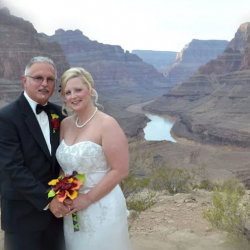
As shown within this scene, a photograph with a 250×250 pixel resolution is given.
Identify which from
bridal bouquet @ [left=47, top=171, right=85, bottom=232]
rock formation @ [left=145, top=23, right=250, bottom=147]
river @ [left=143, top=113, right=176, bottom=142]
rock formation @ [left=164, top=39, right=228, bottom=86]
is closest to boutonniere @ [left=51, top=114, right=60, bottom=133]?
bridal bouquet @ [left=47, top=171, right=85, bottom=232]

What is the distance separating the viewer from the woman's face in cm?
258

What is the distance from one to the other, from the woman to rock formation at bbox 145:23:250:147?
1600 inches

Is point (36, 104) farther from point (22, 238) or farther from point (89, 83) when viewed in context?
point (22, 238)

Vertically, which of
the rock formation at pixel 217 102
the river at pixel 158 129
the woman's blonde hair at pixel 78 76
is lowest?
the river at pixel 158 129

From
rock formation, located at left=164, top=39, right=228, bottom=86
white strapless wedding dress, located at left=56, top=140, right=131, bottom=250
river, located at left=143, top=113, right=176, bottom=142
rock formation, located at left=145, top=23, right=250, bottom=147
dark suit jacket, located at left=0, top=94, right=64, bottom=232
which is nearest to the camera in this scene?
dark suit jacket, located at left=0, top=94, right=64, bottom=232

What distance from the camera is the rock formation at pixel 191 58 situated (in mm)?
169000

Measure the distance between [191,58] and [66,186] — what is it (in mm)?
187574

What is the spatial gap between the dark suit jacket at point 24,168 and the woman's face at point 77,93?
11.6 inches

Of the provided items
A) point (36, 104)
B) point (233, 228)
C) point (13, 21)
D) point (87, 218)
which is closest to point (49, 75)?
point (36, 104)

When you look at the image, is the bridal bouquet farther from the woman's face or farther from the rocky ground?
the rocky ground

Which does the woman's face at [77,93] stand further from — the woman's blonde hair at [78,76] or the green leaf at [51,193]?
the green leaf at [51,193]

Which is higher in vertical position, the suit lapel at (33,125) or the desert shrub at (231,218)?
the suit lapel at (33,125)

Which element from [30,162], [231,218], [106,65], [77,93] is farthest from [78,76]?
[106,65]

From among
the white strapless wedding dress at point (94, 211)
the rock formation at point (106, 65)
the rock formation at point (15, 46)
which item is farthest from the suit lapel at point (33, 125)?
the rock formation at point (106, 65)
